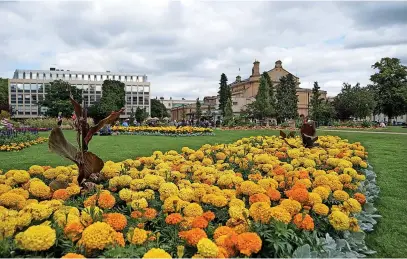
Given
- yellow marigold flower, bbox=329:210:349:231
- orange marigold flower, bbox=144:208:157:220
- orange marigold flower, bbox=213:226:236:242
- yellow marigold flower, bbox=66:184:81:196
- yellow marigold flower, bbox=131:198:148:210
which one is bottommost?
yellow marigold flower, bbox=329:210:349:231

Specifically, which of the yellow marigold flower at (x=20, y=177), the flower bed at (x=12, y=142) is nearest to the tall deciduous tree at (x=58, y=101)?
the flower bed at (x=12, y=142)

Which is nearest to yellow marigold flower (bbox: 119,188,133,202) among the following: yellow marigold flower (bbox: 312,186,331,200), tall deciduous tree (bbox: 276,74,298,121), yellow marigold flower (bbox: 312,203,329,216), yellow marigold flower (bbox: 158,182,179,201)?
yellow marigold flower (bbox: 158,182,179,201)

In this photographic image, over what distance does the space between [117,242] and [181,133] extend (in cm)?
1943

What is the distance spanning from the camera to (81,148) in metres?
3.98

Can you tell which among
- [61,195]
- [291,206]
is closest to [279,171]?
[291,206]

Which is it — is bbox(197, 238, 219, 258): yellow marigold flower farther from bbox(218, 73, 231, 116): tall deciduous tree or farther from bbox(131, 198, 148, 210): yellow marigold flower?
bbox(218, 73, 231, 116): tall deciduous tree

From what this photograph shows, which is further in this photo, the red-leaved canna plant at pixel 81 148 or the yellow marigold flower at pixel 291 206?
the red-leaved canna plant at pixel 81 148

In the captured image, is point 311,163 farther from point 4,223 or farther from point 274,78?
point 274,78

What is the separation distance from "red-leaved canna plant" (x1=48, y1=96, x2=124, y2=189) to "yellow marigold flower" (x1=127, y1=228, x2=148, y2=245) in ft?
5.32

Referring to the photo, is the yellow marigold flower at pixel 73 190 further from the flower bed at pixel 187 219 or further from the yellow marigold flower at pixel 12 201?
the yellow marigold flower at pixel 12 201

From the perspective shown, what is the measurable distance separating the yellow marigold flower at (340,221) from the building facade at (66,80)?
3646 inches

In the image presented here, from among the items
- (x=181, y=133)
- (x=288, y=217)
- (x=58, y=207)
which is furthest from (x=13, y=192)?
(x=181, y=133)

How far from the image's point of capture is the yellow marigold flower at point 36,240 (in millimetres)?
2062

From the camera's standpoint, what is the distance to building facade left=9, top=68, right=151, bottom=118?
96.1 meters
